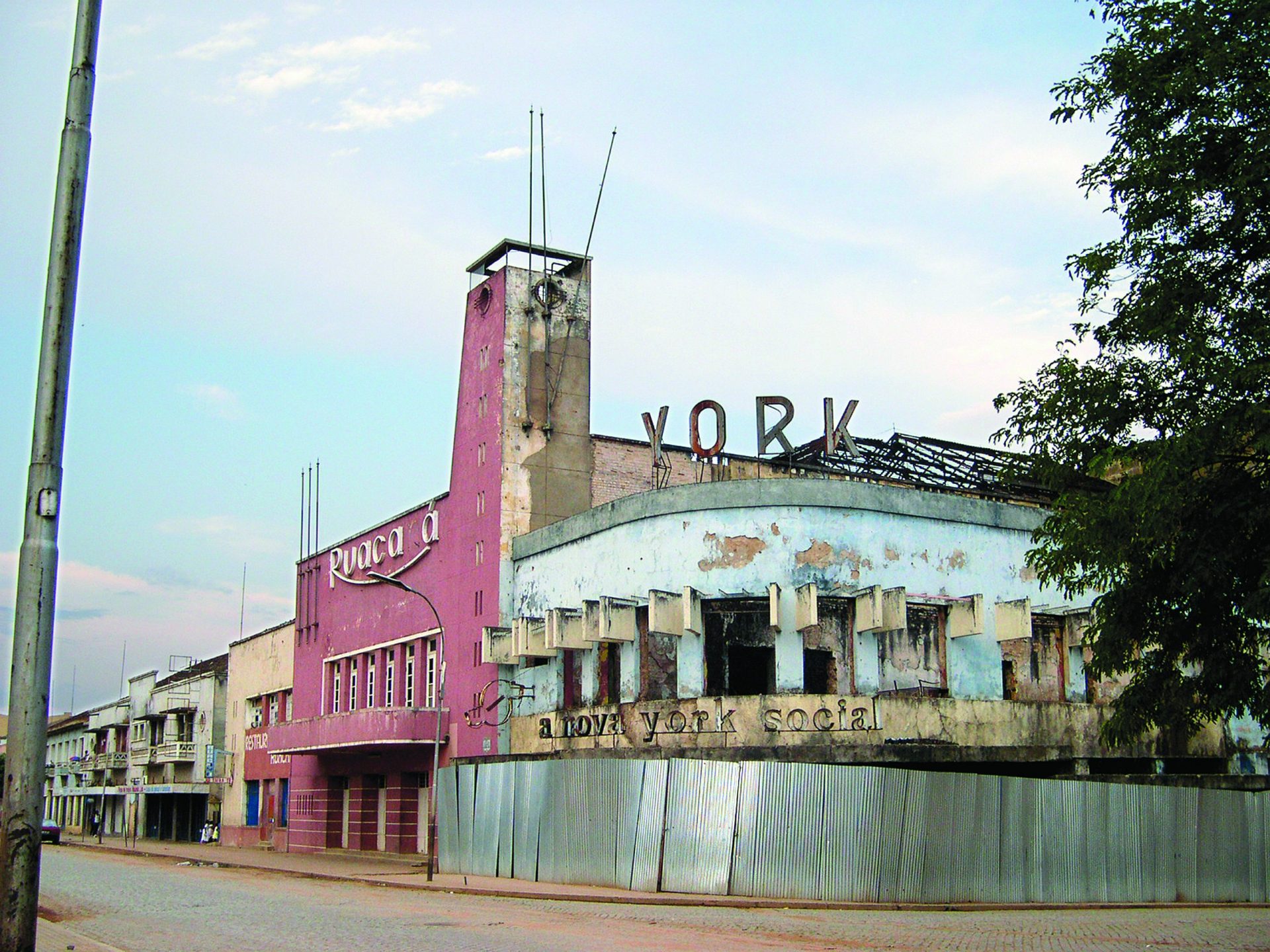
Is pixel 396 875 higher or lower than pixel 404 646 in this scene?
lower

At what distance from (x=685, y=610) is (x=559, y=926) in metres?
13.4

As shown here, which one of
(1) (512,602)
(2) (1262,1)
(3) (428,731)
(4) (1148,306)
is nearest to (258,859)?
(3) (428,731)

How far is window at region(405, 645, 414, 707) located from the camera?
43312 millimetres

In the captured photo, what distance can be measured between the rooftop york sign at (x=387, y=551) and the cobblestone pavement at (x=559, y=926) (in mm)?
17109

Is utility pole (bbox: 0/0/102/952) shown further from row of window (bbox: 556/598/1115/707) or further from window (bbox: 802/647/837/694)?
window (bbox: 802/647/837/694)

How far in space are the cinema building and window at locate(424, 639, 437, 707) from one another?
0.81 feet

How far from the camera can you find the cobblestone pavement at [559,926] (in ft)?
52.6

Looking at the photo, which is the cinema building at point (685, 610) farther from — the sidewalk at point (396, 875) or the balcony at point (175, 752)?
the balcony at point (175, 752)

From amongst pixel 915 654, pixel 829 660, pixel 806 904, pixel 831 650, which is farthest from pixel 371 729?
pixel 806 904

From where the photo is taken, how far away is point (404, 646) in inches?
1740

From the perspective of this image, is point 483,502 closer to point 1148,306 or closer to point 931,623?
point 931,623

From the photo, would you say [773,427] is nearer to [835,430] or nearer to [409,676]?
[835,430]

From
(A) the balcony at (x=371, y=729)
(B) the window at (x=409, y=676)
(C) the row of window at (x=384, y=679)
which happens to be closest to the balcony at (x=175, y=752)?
(C) the row of window at (x=384, y=679)

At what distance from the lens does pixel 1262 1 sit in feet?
48.6
